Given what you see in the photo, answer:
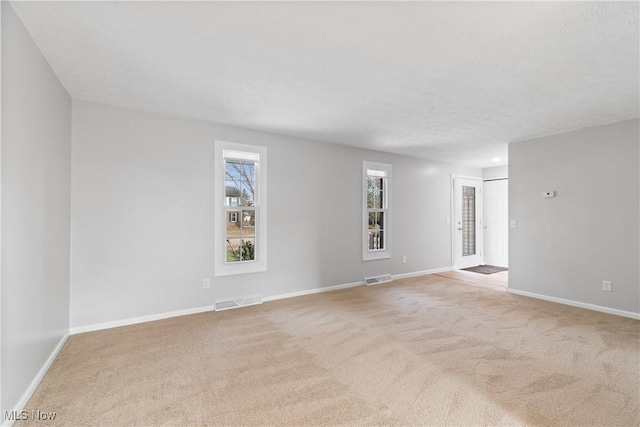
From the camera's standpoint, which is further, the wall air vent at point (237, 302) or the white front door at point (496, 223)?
the white front door at point (496, 223)

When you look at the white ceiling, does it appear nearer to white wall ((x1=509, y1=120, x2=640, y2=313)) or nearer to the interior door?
white wall ((x1=509, y1=120, x2=640, y2=313))

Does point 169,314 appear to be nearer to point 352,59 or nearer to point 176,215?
point 176,215

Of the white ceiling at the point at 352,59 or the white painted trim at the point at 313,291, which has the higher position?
the white ceiling at the point at 352,59

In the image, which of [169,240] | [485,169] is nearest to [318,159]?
[169,240]

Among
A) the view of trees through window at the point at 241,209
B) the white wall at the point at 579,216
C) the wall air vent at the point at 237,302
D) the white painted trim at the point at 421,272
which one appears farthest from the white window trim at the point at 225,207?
the white wall at the point at 579,216

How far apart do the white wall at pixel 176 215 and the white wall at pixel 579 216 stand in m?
→ 2.46

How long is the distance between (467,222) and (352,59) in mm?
5947

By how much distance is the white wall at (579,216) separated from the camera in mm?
3852

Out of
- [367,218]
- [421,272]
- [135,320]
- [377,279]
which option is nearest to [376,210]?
[367,218]

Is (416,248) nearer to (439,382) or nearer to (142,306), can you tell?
(439,382)

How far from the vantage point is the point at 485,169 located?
741 cm

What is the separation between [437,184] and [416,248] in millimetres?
1436

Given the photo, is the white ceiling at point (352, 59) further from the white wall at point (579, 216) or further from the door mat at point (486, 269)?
the door mat at point (486, 269)

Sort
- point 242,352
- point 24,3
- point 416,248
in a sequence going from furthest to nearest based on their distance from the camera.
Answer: point 416,248
point 242,352
point 24,3
